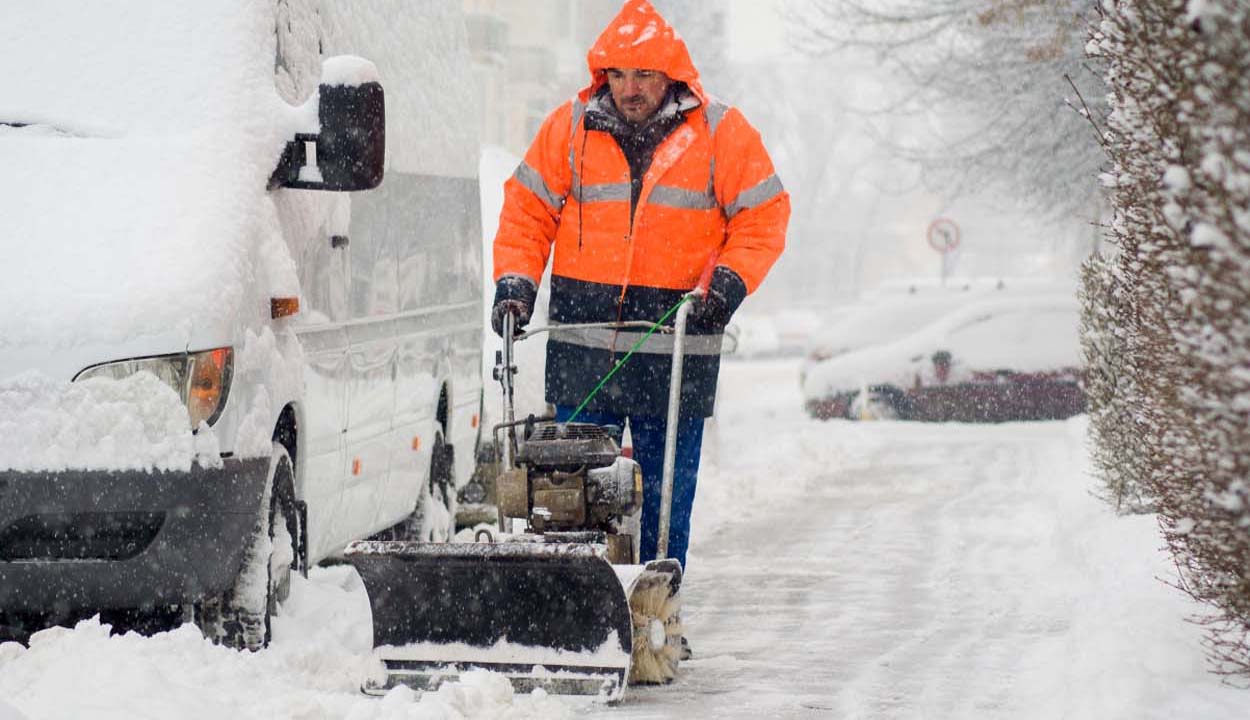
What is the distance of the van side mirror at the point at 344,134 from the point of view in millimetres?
6438

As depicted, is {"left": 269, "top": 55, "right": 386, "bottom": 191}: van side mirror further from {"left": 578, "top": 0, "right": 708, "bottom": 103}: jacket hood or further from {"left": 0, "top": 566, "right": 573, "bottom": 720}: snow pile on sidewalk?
{"left": 0, "top": 566, "right": 573, "bottom": 720}: snow pile on sidewalk

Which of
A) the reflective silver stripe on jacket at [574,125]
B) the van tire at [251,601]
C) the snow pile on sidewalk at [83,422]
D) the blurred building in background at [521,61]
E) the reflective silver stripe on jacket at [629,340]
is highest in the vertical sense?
the blurred building in background at [521,61]

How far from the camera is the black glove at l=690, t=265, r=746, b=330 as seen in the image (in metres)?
6.78

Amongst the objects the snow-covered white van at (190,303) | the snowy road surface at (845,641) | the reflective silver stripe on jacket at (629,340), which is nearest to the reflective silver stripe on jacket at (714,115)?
the reflective silver stripe on jacket at (629,340)

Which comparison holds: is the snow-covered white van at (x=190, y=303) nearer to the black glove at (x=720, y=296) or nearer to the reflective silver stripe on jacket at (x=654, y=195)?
the reflective silver stripe on jacket at (x=654, y=195)

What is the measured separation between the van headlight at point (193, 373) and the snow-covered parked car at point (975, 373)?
15.9 metres

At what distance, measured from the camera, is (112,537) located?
19.3ft

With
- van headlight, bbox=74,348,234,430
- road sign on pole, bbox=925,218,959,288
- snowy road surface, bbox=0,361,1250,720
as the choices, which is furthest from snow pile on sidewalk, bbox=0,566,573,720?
road sign on pole, bbox=925,218,959,288

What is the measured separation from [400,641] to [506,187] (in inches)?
71.7

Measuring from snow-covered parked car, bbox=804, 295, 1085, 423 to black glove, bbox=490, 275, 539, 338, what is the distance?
1474 centimetres

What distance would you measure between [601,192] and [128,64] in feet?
5.20

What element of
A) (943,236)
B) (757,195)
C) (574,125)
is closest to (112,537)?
(574,125)

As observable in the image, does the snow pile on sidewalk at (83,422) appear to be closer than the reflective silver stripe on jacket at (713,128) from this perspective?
Yes

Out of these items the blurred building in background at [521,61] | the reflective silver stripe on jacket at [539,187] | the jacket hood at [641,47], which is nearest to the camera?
the jacket hood at [641,47]
